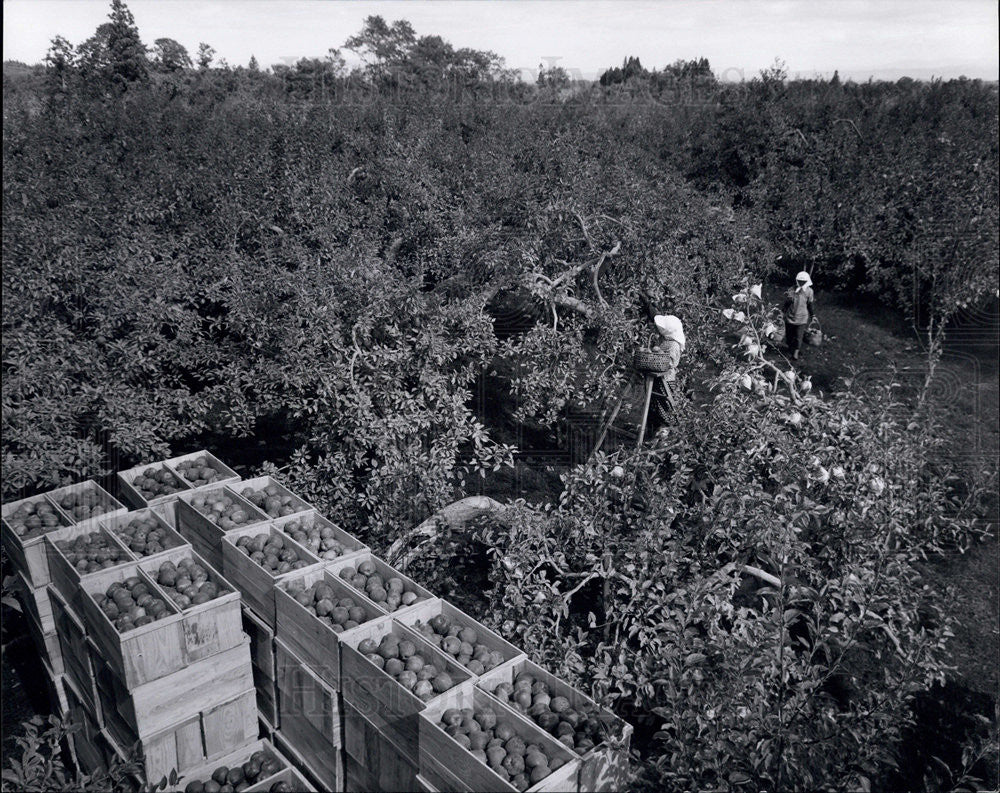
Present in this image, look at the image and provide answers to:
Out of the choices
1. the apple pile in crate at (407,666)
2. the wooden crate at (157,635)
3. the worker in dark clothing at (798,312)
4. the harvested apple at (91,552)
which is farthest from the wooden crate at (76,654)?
the worker in dark clothing at (798,312)

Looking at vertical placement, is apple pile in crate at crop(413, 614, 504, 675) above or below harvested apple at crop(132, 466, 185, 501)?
below

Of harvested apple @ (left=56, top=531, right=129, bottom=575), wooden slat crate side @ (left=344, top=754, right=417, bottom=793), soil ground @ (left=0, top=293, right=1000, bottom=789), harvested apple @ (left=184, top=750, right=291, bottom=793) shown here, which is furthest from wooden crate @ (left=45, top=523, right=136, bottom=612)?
wooden slat crate side @ (left=344, top=754, right=417, bottom=793)

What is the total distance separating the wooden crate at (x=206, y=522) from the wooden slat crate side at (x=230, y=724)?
0.82 m

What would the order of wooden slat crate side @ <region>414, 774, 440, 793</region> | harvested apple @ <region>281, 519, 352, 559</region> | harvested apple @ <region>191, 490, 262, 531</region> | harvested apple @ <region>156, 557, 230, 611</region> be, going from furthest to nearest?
1. harvested apple @ <region>191, 490, 262, 531</region>
2. harvested apple @ <region>281, 519, 352, 559</region>
3. harvested apple @ <region>156, 557, 230, 611</region>
4. wooden slat crate side @ <region>414, 774, 440, 793</region>

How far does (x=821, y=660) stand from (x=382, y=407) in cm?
305

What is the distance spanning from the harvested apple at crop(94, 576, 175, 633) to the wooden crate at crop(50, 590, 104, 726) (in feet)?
0.76

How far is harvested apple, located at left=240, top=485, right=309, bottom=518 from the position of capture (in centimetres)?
449

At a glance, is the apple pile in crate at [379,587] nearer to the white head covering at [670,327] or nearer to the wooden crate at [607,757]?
the wooden crate at [607,757]

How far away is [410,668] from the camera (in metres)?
3.31

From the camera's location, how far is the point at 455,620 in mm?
3715

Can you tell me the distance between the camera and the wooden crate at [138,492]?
451cm

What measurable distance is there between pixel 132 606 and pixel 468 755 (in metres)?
1.78

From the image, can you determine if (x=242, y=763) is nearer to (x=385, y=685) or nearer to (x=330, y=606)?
(x=330, y=606)

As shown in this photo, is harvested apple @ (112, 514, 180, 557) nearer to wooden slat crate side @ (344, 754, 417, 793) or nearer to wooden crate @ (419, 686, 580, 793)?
wooden slat crate side @ (344, 754, 417, 793)
